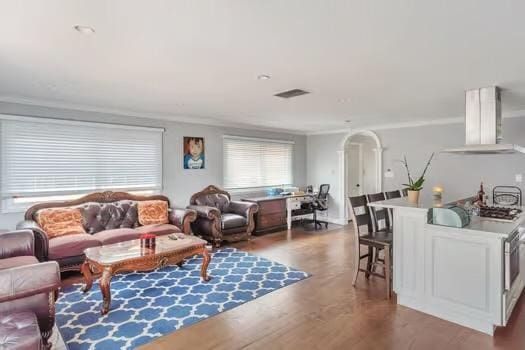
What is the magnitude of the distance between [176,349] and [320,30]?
262 cm

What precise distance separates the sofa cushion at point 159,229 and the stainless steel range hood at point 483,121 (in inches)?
153

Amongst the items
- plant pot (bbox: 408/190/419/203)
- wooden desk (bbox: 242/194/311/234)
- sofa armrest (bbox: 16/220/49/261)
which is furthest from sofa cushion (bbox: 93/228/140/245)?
plant pot (bbox: 408/190/419/203)

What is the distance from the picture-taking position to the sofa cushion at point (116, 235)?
409cm

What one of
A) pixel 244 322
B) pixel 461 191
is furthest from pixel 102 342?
pixel 461 191

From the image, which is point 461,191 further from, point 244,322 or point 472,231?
point 244,322

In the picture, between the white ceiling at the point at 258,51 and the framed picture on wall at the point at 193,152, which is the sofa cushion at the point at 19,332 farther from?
the framed picture on wall at the point at 193,152

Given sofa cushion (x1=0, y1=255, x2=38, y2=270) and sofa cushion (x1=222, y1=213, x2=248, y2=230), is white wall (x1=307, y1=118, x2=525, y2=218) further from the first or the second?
sofa cushion (x1=0, y1=255, x2=38, y2=270)

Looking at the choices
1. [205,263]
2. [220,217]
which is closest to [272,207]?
[220,217]

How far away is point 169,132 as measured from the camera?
562 cm

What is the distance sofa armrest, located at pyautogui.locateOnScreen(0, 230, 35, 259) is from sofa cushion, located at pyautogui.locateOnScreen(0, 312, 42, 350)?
56.3 inches

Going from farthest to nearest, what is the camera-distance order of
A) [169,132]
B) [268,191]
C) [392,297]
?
1. [268,191]
2. [169,132]
3. [392,297]

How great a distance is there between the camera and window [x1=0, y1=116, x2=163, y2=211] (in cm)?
416

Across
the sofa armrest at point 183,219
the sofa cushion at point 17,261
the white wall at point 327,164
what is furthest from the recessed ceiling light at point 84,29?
the white wall at point 327,164

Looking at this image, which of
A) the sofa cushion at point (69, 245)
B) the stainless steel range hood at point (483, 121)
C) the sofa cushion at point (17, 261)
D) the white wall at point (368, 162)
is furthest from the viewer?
the white wall at point (368, 162)
